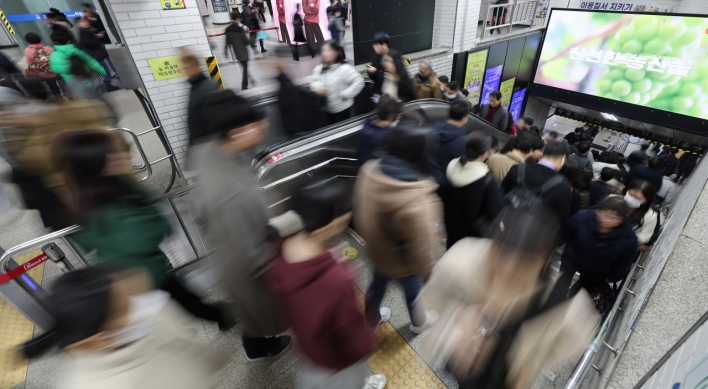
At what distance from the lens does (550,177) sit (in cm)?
250

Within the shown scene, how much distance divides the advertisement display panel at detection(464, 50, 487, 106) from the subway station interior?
10.0 ft

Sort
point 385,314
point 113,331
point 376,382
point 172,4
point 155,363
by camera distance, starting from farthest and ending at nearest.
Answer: point 172,4, point 385,314, point 376,382, point 155,363, point 113,331

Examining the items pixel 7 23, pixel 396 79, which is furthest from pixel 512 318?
pixel 7 23

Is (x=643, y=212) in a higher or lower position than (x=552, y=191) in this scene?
lower

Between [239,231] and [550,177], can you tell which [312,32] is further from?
[239,231]

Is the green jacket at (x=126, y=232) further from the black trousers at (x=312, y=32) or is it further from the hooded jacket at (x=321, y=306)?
the black trousers at (x=312, y=32)

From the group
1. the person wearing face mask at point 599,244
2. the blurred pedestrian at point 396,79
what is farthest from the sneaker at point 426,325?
the blurred pedestrian at point 396,79

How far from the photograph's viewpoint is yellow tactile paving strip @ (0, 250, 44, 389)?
234 cm

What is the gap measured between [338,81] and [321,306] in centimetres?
322

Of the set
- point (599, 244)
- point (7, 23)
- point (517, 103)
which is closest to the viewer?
point (599, 244)

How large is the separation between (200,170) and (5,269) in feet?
4.99

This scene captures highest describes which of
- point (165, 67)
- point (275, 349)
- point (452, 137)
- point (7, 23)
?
point (7, 23)

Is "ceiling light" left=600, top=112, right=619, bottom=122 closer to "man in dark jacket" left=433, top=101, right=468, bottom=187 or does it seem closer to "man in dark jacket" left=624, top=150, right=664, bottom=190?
"man in dark jacket" left=624, top=150, right=664, bottom=190

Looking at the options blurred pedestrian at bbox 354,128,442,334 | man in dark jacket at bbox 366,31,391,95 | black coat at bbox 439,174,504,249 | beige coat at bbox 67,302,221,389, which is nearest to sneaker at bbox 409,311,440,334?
blurred pedestrian at bbox 354,128,442,334
